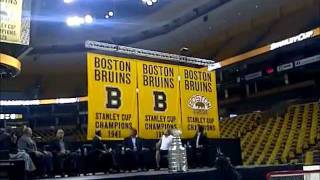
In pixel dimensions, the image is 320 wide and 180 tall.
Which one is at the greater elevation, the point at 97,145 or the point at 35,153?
the point at 97,145

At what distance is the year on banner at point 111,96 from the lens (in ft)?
Result: 33.7

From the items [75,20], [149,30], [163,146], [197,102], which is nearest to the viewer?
[163,146]

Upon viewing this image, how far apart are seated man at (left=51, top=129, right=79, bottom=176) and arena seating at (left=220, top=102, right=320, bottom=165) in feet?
23.6

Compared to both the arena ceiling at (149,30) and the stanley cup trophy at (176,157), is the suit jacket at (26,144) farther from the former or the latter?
the arena ceiling at (149,30)

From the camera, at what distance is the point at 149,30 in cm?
2592

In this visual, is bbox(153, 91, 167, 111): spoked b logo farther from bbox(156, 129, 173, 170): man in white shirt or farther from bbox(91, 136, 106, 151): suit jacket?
bbox(91, 136, 106, 151): suit jacket

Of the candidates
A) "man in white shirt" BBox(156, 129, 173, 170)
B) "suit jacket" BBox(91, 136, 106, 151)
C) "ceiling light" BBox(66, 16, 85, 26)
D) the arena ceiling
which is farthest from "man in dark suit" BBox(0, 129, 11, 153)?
"ceiling light" BBox(66, 16, 85, 26)

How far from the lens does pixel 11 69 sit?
945 cm

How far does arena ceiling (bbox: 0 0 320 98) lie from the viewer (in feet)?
69.9

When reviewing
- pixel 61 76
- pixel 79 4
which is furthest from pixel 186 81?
pixel 61 76

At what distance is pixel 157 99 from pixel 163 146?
43.8 inches

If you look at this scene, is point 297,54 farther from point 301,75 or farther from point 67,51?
point 67,51

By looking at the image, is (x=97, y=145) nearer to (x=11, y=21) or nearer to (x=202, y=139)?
(x=202, y=139)

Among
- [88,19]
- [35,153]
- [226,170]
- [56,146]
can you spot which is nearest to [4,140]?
[35,153]
